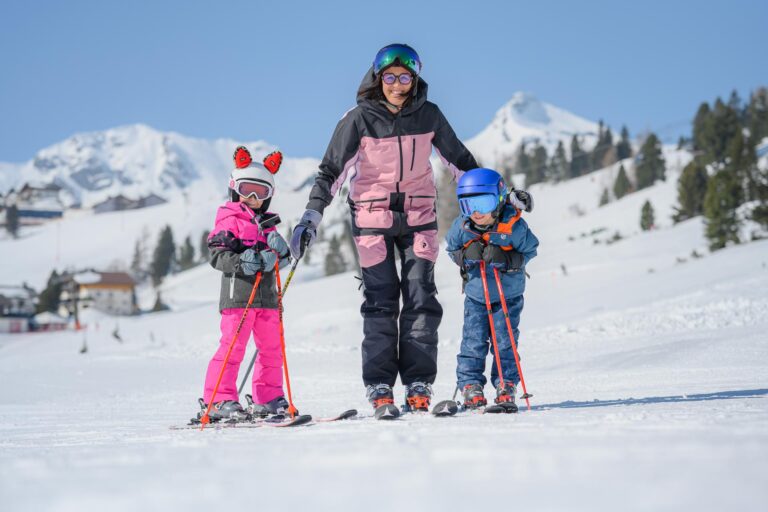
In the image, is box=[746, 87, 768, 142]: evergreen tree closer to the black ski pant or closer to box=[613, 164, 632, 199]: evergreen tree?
box=[613, 164, 632, 199]: evergreen tree

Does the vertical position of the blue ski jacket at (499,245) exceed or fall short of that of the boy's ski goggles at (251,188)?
it falls short

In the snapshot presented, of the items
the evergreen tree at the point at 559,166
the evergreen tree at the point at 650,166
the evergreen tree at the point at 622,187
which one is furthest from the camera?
the evergreen tree at the point at 559,166

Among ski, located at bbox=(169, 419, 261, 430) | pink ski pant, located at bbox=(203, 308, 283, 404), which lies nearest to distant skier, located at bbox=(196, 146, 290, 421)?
pink ski pant, located at bbox=(203, 308, 283, 404)

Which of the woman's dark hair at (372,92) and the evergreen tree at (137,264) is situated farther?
the evergreen tree at (137,264)

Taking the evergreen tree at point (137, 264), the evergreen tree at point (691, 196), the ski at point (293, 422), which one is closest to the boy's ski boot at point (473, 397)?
the ski at point (293, 422)

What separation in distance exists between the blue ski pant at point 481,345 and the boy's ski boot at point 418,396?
244 millimetres

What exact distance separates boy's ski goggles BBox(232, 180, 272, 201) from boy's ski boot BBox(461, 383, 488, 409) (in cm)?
211

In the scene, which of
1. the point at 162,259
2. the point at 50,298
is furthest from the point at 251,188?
the point at 162,259

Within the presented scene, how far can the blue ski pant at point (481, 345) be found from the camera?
4605mm

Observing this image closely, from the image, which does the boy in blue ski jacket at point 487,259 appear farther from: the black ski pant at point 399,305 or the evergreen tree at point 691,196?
the evergreen tree at point 691,196

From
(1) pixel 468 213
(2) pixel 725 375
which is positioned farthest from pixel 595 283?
(1) pixel 468 213

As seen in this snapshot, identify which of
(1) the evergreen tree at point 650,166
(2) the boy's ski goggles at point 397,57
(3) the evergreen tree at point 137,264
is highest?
(1) the evergreen tree at point 650,166

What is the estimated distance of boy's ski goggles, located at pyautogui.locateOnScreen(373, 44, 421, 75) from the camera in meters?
4.67

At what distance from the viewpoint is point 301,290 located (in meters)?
44.3
